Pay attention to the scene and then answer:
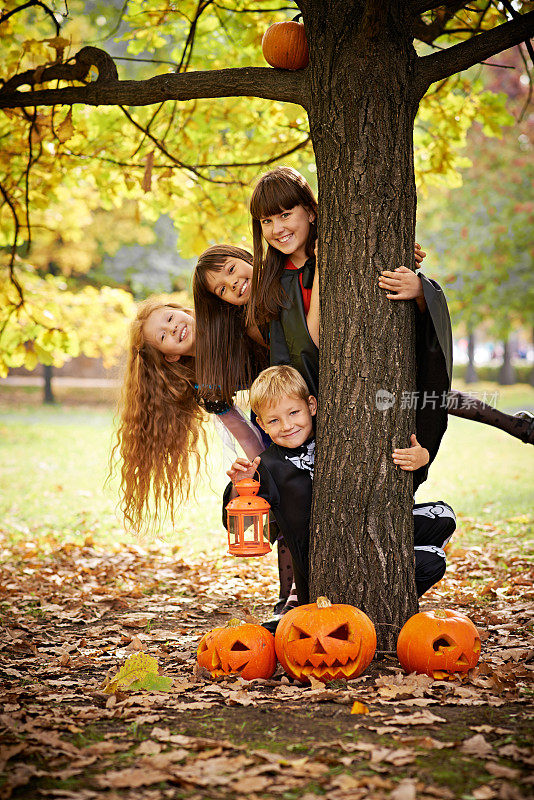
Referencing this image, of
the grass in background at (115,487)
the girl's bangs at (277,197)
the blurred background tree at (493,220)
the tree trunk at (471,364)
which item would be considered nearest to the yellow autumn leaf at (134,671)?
the grass in background at (115,487)

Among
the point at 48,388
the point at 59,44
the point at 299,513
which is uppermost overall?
the point at 59,44

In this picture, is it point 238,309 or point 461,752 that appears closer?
point 461,752

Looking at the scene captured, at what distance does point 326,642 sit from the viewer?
3168 millimetres

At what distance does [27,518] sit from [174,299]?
4.65 metres

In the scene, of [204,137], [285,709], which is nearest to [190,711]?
[285,709]

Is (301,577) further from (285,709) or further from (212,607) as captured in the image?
(212,607)

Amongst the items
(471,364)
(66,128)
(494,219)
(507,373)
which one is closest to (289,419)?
(66,128)

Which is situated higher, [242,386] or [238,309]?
[238,309]

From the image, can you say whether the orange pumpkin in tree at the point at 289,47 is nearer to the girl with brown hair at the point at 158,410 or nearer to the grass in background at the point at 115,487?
the girl with brown hair at the point at 158,410

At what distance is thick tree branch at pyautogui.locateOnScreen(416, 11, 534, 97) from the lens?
347cm

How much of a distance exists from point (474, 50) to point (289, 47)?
953 millimetres

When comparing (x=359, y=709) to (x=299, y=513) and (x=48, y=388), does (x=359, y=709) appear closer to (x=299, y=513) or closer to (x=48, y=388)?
(x=299, y=513)

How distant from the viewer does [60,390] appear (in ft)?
87.1

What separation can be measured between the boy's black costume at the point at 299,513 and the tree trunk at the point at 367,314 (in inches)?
10.1
